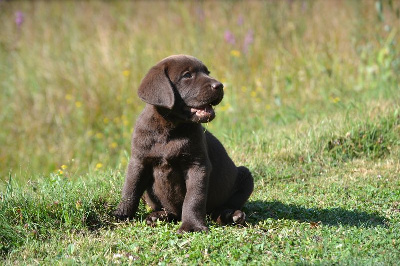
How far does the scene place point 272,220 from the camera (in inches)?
196

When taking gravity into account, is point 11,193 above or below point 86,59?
below

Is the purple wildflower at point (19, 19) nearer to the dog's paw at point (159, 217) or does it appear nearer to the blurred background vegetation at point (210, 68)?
the blurred background vegetation at point (210, 68)

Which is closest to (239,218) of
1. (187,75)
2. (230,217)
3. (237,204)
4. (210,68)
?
(230,217)

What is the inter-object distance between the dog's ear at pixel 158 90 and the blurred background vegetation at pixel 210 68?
340cm

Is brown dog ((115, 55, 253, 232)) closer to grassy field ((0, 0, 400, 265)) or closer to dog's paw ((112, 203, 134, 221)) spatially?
dog's paw ((112, 203, 134, 221))

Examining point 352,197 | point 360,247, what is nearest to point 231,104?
point 352,197

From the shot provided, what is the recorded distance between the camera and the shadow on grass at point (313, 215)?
5.00 metres

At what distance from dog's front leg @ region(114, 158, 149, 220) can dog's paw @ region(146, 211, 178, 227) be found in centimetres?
16

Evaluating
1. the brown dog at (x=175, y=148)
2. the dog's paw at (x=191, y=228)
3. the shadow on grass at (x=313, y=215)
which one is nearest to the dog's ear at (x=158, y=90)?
the brown dog at (x=175, y=148)

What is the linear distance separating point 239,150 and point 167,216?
2264 mm

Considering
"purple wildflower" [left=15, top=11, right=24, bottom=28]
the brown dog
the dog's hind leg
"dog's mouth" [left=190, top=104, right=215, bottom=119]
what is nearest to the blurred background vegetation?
"purple wildflower" [left=15, top=11, right=24, bottom=28]

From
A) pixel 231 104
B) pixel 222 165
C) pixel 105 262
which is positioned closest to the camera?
pixel 105 262

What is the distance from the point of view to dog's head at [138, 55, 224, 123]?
4.70 meters

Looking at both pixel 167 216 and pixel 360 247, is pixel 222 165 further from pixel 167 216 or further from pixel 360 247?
pixel 360 247
